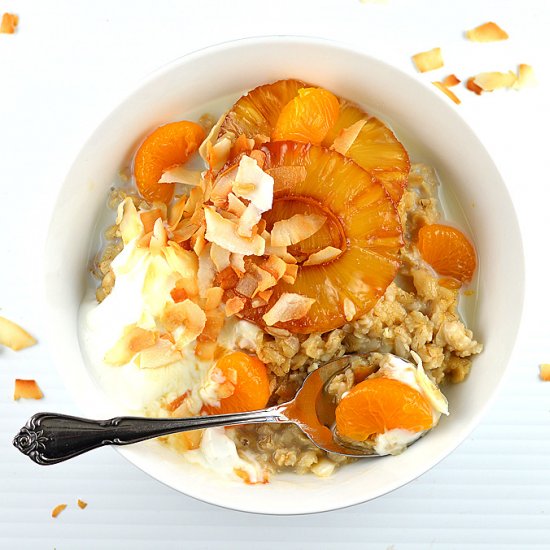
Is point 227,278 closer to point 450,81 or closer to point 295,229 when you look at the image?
point 295,229

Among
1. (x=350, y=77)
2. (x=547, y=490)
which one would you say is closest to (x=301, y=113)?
(x=350, y=77)

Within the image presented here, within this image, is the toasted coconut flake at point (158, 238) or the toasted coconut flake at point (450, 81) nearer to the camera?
the toasted coconut flake at point (158, 238)

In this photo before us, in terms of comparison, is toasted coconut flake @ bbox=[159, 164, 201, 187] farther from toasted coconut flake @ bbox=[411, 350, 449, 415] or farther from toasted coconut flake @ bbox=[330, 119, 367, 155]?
toasted coconut flake @ bbox=[411, 350, 449, 415]

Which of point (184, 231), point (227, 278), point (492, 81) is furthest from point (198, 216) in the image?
point (492, 81)

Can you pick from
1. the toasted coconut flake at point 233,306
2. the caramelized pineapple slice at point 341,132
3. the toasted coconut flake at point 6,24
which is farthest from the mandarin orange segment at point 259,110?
the toasted coconut flake at point 6,24

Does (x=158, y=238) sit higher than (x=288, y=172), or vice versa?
(x=288, y=172)

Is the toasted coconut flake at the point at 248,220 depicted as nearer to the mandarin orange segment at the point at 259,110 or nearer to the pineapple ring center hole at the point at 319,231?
the pineapple ring center hole at the point at 319,231

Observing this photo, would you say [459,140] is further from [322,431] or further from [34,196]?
[34,196]
